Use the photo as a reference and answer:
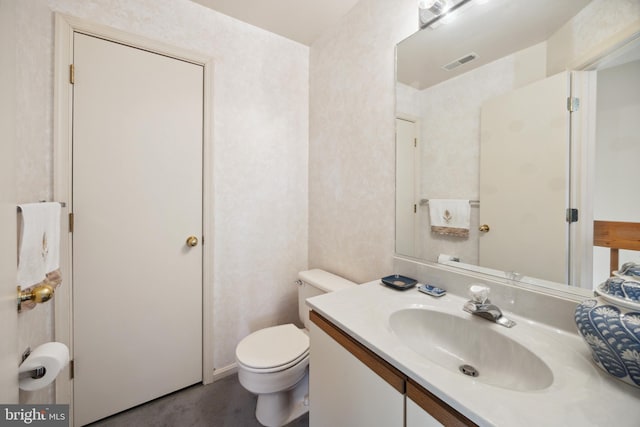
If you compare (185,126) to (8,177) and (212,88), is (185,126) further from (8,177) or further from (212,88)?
(8,177)

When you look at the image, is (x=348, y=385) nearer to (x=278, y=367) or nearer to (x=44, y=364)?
(x=278, y=367)

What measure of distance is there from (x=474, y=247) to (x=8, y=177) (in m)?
1.42

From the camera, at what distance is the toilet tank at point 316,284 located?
1535 mm

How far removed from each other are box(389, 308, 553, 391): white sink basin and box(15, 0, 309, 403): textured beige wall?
119cm

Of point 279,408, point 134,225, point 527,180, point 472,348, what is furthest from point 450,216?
point 134,225

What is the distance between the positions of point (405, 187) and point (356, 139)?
0.47 m

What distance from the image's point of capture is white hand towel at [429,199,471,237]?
1.09 m

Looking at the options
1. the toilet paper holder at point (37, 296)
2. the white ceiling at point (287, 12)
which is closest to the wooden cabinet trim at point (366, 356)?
the toilet paper holder at point (37, 296)

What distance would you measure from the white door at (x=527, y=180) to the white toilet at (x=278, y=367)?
0.88 meters

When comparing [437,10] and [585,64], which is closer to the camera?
[585,64]

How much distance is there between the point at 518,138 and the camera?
91cm

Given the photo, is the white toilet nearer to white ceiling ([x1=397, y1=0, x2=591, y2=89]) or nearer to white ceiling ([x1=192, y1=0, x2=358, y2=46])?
white ceiling ([x1=397, y1=0, x2=591, y2=89])

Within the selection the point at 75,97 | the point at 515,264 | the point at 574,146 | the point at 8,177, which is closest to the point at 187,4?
the point at 75,97

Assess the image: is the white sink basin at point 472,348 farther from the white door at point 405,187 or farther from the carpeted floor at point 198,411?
the carpeted floor at point 198,411
